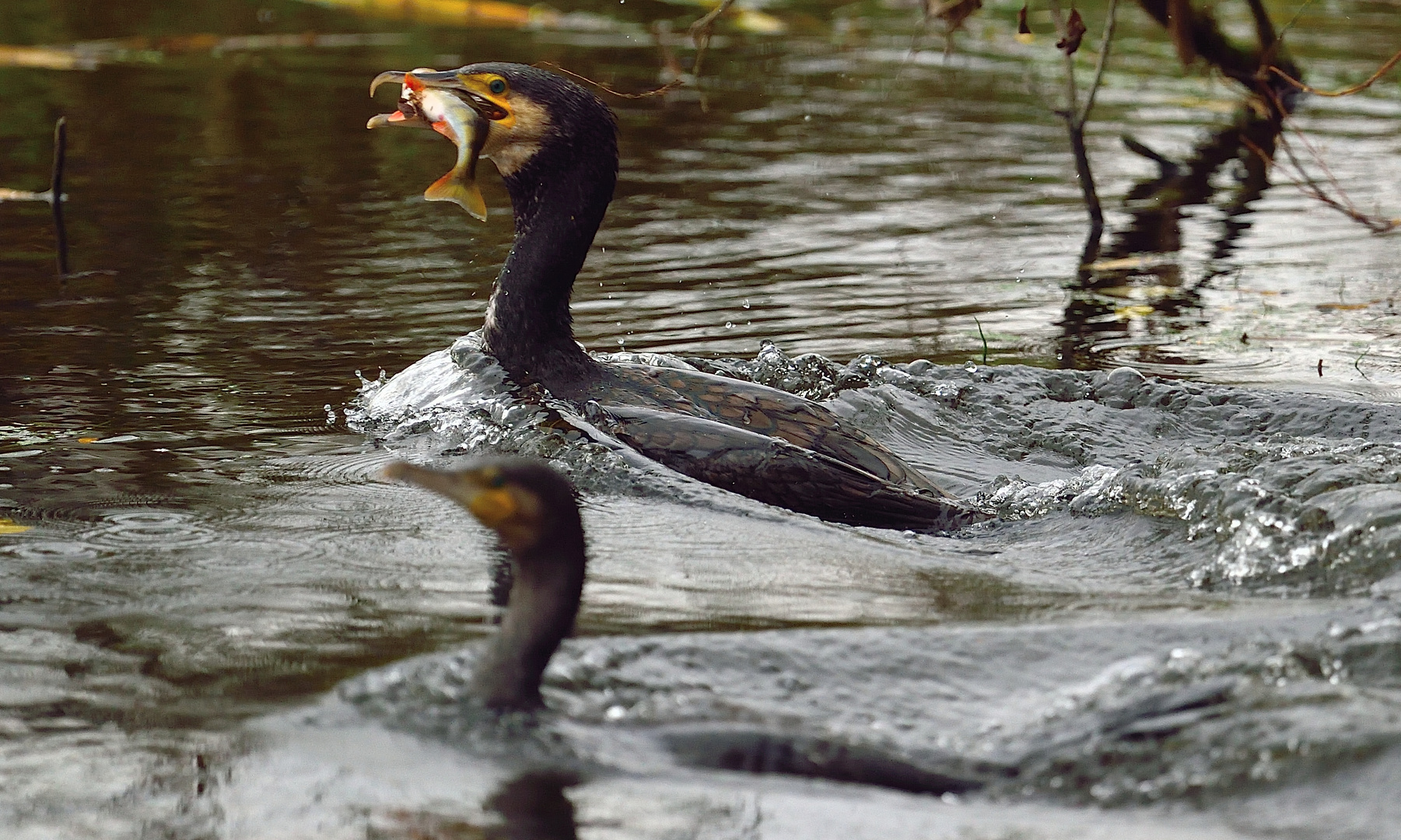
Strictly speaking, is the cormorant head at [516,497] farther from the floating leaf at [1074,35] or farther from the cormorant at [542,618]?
the floating leaf at [1074,35]

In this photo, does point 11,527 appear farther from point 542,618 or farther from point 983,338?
point 983,338

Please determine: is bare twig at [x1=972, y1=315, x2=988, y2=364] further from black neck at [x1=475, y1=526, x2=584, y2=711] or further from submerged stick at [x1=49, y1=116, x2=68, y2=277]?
submerged stick at [x1=49, y1=116, x2=68, y2=277]

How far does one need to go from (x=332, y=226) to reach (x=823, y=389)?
4.06 meters

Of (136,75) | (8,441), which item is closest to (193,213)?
(8,441)

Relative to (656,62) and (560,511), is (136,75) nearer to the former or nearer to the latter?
(656,62)

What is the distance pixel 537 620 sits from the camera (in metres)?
3.77

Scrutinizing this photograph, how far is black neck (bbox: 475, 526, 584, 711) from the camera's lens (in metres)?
3.77

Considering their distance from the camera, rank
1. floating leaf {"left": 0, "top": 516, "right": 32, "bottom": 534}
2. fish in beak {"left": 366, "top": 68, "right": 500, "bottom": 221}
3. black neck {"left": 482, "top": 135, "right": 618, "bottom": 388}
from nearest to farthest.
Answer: floating leaf {"left": 0, "top": 516, "right": 32, "bottom": 534} → fish in beak {"left": 366, "top": 68, "right": 500, "bottom": 221} → black neck {"left": 482, "top": 135, "right": 618, "bottom": 388}

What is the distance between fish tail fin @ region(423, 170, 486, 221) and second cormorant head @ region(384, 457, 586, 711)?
8.94 ft

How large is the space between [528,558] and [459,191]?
2870 mm

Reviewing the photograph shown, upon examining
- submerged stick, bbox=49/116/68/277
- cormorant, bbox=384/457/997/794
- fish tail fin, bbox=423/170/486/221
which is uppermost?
fish tail fin, bbox=423/170/486/221

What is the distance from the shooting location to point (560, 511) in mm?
3775

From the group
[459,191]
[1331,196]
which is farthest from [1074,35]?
[459,191]

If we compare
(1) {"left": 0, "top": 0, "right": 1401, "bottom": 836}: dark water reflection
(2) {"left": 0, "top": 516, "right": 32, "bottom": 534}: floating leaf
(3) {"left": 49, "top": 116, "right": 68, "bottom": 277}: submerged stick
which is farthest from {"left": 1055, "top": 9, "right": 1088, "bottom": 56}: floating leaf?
(2) {"left": 0, "top": 516, "right": 32, "bottom": 534}: floating leaf
